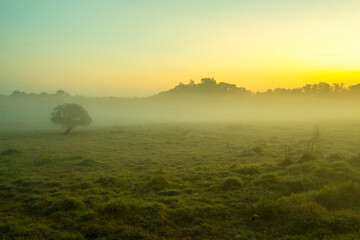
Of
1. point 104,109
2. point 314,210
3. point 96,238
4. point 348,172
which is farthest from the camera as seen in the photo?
point 104,109

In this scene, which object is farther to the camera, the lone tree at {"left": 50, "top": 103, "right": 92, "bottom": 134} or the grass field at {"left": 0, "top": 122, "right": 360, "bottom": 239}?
the lone tree at {"left": 50, "top": 103, "right": 92, "bottom": 134}

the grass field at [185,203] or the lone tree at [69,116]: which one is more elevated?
the lone tree at [69,116]

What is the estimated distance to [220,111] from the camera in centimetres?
12219

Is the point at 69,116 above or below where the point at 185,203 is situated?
above

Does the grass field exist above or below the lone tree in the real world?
below

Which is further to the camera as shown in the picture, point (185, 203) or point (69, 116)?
point (69, 116)

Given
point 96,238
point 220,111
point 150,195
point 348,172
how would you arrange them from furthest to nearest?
point 220,111, point 348,172, point 150,195, point 96,238

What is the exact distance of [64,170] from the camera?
16297 millimetres

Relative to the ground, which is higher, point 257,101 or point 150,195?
point 257,101

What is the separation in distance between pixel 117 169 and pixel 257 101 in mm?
119864

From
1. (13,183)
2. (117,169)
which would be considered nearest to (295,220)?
(117,169)

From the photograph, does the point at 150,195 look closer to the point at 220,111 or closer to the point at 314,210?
the point at 314,210

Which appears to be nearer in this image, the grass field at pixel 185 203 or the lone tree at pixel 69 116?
the grass field at pixel 185 203

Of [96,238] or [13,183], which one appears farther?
[13,183]
